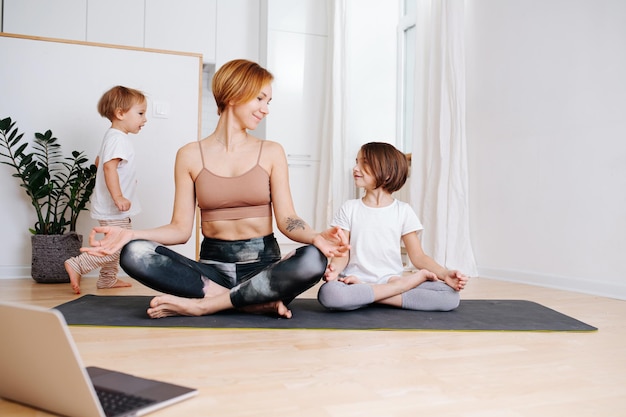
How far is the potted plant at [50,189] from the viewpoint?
2.97 meters

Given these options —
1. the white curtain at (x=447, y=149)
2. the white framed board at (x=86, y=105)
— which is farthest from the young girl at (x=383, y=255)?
the white framed board at (x=86, y=105)

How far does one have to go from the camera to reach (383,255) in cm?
224

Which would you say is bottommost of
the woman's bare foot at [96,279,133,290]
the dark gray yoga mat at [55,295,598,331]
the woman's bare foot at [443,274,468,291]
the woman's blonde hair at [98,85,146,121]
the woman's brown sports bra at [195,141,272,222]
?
the woman's bare foot at [96,279,133,290]

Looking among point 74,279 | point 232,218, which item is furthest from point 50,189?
point 232,218

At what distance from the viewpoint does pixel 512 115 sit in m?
3.31

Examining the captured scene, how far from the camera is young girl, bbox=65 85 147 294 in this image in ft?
9.50

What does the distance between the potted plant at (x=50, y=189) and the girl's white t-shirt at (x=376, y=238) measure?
1.60 m

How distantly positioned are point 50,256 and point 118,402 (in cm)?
225

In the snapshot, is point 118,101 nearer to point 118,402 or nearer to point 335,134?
point 335,134

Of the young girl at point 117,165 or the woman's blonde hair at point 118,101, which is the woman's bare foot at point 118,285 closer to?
the young girl at point 117,165

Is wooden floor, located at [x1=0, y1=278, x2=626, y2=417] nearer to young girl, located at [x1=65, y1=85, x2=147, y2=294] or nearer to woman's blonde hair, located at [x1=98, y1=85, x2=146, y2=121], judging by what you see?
young girl, located at [x1=65, y1=85, x2=147, y2=294]

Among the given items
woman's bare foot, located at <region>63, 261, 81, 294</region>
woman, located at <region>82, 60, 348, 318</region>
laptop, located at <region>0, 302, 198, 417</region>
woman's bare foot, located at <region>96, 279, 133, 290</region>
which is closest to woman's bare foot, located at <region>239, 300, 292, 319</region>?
woman, located at <region>82, 60, 348, 318</region>

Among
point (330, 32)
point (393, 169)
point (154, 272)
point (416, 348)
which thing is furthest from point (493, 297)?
point (330, 32)

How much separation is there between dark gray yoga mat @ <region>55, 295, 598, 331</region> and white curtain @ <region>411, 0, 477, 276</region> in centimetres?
126
